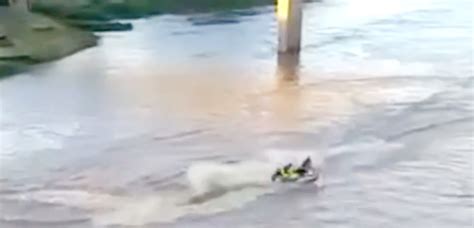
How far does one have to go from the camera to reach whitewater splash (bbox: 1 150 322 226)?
268 centimetres

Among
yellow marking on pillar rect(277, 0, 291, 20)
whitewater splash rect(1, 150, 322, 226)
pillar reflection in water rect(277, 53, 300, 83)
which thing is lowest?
pillar reflection in water rect(277, 53, 300, 83)

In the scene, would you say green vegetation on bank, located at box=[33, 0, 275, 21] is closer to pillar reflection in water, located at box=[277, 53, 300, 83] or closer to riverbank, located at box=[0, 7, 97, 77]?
riverbank, located at box=[0, 7, 97, 77]

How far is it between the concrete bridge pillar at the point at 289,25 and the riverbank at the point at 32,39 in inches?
35.1

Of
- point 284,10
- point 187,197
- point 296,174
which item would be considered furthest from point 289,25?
point 187,197

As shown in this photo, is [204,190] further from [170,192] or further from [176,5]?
[176,5]

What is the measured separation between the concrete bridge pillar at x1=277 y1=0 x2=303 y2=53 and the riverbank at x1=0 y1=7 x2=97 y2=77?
89 centimetres

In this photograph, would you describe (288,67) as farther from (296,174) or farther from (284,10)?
(296,174)

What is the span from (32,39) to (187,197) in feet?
7.07

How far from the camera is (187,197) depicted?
9.23 feet

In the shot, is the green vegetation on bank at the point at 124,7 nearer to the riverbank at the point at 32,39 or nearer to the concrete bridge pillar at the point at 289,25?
the riverbank at the point at 32,39

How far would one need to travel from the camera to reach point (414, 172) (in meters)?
3.04

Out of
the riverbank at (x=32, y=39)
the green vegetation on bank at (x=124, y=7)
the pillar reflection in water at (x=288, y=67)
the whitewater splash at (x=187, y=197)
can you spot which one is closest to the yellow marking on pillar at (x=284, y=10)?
the pillar reflection in water at (x=288, y=67)

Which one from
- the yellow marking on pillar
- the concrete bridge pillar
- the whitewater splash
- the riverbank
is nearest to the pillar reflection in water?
the concrete bridge pillar

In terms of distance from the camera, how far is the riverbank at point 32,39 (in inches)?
177
